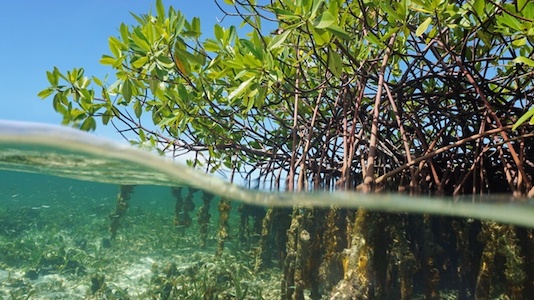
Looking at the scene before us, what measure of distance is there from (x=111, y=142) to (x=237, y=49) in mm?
1050

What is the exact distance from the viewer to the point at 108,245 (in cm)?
313

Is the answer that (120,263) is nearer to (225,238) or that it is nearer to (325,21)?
(225,238)

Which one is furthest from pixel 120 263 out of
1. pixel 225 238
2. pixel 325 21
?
pixel 325 21

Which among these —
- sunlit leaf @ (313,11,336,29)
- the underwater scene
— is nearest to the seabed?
the underwater scene

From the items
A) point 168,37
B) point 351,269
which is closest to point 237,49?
point 168,37

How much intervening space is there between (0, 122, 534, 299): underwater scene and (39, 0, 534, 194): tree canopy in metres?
0.30

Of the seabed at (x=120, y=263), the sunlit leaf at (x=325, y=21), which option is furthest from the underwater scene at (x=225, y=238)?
the sunlit leaf at (x=325, y=21)

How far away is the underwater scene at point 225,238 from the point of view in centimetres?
306

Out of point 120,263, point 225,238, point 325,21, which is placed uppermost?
point 325,21

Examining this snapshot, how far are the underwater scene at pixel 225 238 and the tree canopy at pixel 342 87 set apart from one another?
0.99 ft

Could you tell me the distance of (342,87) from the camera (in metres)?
3.69

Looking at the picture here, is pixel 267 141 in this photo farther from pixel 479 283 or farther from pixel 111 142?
pixel 479 283

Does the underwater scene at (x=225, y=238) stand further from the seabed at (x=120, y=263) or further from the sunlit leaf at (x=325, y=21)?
the sunlit leaf at (x=325, y=21)

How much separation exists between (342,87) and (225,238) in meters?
1.35
